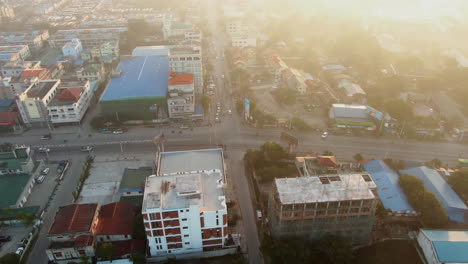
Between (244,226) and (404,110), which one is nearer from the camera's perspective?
(244,226)

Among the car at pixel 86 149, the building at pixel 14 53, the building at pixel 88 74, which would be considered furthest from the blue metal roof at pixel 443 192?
the building at pixel 14 53

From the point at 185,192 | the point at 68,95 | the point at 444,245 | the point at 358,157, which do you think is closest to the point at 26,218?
the point at 185,192

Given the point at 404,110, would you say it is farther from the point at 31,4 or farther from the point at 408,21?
the point at 31,4

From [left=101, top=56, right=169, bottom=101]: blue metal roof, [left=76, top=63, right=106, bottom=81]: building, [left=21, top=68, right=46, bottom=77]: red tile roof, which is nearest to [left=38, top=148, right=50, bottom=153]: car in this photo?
[left=101, top=56, right=169, bottom=101]: blue metal roof

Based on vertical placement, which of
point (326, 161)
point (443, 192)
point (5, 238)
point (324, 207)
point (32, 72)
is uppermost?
point (32, 72)

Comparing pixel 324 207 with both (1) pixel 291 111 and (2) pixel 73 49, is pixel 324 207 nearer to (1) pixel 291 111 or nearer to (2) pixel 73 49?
(1) pixel 291 111

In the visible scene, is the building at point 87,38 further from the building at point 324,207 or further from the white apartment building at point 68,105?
the building at point 324,207

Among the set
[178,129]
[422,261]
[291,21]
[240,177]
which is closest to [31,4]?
[291,21]
